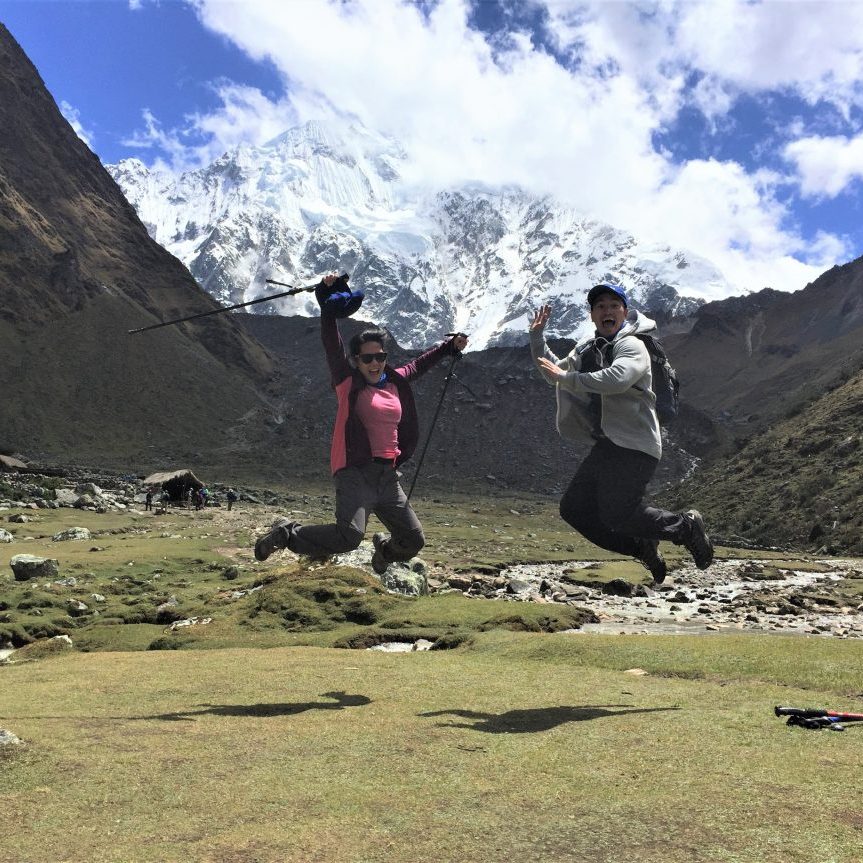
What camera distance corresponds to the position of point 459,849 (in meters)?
4.06

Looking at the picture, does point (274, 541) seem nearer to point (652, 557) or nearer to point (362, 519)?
point (362, 519)

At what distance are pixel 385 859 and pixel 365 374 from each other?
5482 millimetres

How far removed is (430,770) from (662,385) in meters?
4.24

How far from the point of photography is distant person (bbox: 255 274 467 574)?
27.2 ft

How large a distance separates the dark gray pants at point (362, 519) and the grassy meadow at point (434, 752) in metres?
1.46

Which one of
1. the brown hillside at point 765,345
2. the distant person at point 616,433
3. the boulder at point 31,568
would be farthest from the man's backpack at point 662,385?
the brown hillside at point 765,345

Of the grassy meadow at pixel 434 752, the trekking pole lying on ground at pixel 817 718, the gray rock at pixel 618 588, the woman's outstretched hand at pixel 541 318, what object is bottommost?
the gray rock at pixel 618 588

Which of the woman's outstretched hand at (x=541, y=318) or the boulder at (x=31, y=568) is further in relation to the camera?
the boulder at (x=31, y=568)

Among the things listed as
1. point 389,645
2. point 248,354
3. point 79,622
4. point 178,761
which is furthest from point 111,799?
point 248,354

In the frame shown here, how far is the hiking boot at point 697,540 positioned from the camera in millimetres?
7488

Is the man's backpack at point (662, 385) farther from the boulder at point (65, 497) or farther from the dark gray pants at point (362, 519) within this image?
the boulder at point (65, 497)

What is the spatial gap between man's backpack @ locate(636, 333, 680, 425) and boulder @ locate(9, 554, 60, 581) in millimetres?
19177

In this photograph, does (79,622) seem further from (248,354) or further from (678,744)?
(248,354)

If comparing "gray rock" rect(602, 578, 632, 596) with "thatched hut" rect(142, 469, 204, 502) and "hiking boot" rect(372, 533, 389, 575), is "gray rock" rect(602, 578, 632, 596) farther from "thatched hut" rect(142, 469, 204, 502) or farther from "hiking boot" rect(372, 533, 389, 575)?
"thatched hut" rect(142, 469, 204, 502)
